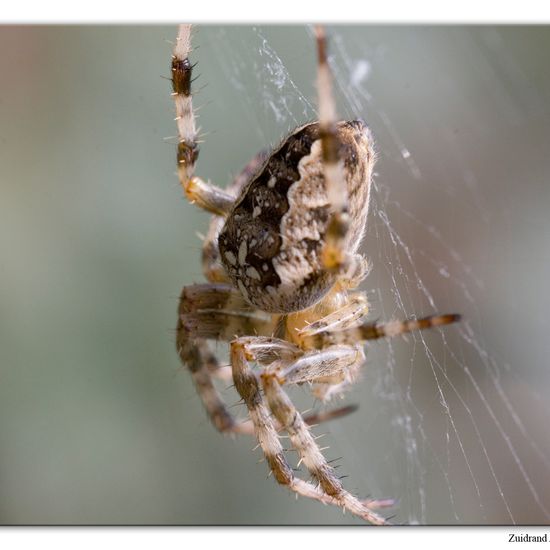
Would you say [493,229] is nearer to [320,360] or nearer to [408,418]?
[408,418]

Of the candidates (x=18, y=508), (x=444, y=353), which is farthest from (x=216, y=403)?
(x=18, y=508)

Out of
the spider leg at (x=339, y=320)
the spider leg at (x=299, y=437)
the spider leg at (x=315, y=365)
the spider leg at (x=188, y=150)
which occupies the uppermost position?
the spider leg at (x=188, y=150)

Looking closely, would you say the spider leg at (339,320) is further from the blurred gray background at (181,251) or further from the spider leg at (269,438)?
the blurred gray background at (181,251)

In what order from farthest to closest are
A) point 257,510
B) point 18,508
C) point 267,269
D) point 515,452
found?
point 257,510 → point 18,508 → point 515,452 → point 267,269

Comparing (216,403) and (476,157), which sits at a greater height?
(476,157)

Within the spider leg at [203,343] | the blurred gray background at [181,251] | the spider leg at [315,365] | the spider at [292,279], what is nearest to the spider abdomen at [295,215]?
the spider at [292,279]

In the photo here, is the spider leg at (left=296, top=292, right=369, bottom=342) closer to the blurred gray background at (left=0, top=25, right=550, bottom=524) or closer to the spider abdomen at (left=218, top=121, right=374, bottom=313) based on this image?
the spider abdomen at (left=218, top=121, right=374, bottom=313)
